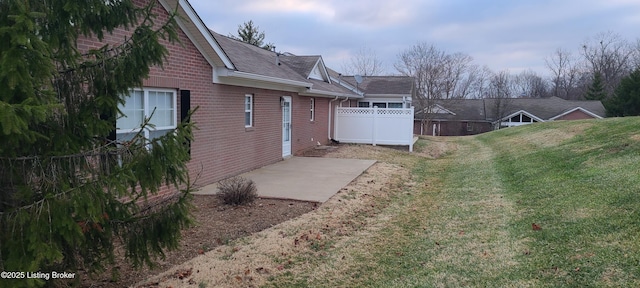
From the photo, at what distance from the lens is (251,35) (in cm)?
4303

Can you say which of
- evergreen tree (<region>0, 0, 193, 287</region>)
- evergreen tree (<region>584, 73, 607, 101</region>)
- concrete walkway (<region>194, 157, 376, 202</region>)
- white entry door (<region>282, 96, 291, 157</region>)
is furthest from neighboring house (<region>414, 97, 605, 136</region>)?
evergreen tree (<region>0, 0, 193, 287</region>)

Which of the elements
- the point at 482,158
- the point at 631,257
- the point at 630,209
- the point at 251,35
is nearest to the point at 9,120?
the point at 631,257

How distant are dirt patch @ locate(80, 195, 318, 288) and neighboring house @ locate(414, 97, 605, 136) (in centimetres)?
4417

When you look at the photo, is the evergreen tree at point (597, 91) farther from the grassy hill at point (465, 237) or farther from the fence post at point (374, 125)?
the grassy hill at point (465, 237)

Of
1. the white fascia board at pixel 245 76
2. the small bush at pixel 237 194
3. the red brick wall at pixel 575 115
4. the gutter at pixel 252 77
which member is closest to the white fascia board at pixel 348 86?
the gutter at pixel 252 77

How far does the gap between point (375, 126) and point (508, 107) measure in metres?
40.0

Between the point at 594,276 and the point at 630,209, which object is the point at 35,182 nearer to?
the point at 594,276

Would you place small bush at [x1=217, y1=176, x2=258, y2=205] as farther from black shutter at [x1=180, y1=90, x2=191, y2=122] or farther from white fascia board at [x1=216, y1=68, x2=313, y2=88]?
white fascia board at [x1=216, y1=68, x2=313, y2=88]

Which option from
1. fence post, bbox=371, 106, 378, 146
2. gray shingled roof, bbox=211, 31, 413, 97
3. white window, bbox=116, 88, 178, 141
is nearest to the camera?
white window, bbox=116, 88, 178, 141

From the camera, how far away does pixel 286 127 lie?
603 inches

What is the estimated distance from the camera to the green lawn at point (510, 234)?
4.71 m

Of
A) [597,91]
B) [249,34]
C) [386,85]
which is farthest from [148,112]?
[597,91]

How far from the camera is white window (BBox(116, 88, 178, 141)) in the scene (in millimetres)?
7304

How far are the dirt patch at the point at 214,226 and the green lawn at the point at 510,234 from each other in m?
1.38
